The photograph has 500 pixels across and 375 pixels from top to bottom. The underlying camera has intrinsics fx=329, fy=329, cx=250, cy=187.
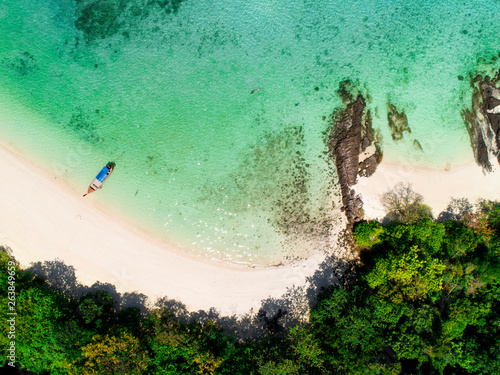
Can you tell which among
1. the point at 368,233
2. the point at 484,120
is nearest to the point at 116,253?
the point at 368,233

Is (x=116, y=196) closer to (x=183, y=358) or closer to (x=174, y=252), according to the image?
(x=174, y=252)

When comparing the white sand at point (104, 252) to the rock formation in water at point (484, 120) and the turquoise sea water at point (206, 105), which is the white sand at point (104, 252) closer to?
the turquoise sea water at point (206, 105)

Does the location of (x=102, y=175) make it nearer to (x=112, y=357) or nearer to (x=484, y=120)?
(x=112, y=357)

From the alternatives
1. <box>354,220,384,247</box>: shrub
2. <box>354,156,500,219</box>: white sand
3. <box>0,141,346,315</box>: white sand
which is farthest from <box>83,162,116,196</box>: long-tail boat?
<box>354,220,384,247</box>: shrub

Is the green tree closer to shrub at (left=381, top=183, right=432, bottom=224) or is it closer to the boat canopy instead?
the boat canopy

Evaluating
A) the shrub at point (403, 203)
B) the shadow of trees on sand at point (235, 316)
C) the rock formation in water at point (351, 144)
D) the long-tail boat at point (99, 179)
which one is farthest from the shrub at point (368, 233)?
the long-tail boat at point (99, 179)

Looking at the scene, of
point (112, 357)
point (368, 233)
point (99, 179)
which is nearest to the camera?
point (112, 357)
